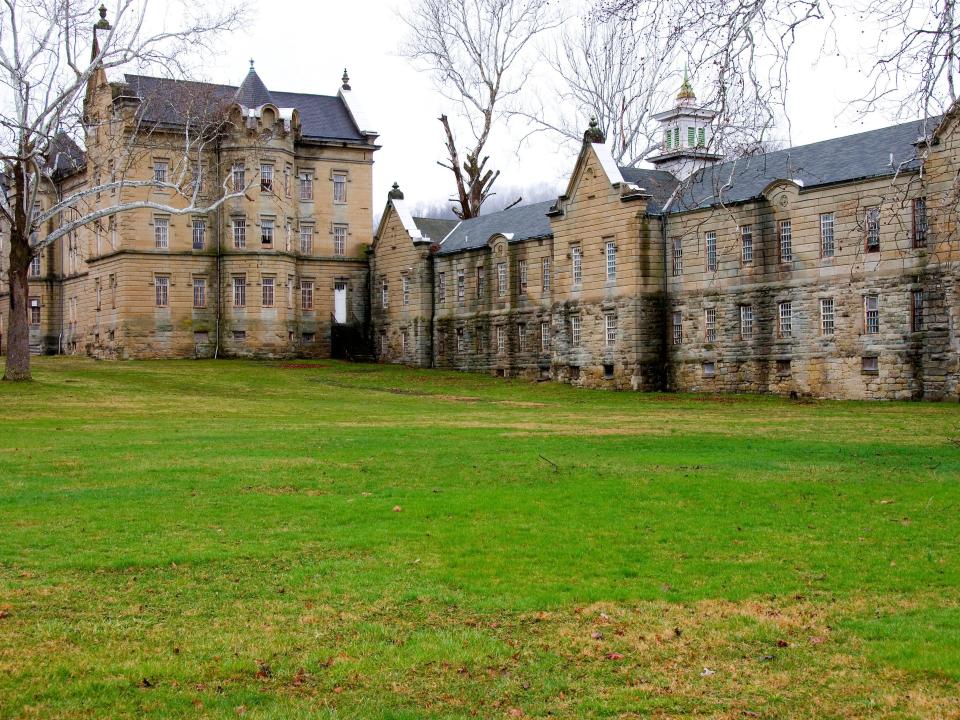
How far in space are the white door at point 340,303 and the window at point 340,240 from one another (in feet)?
7.05

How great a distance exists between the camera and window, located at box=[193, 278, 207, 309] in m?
67.4

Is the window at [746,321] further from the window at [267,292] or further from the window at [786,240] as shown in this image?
the window at [267,292]

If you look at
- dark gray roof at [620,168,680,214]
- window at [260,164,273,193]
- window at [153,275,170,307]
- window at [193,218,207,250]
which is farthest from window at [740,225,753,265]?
window at [153,275,170,307]

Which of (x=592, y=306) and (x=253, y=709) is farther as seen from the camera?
(x=592, y=306)

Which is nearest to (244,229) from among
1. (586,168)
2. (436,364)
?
(436,364)

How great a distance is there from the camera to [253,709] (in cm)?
784

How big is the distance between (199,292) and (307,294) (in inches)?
270

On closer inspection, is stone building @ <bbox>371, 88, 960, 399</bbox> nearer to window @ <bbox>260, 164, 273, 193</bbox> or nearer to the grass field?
window @ <bbox>260, 164, 273, 193</bbox>

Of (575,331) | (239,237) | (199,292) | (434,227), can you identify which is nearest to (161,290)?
(199,292)

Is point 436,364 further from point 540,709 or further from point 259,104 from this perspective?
point 540,709

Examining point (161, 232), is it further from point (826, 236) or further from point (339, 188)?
point (826, 236)

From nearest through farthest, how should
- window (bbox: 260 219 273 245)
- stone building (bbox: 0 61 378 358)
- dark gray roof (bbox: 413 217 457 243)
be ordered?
stone building (bbox: 0 61 378 358) → window (bbox: 260 219 273 245) → dark gray roof (bbox: 413 217 457 243)

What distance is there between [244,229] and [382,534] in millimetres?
56624

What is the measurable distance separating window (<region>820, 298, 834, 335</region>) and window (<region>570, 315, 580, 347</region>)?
43.7 ft
